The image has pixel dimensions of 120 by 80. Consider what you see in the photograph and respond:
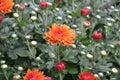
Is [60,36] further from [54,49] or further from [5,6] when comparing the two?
[5,6]

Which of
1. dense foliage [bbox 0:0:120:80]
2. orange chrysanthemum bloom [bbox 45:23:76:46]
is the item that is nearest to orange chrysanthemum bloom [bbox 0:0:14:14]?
dense foliage [bbox 0:0:120:80]

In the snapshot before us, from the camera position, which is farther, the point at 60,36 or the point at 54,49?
the point at 54,49

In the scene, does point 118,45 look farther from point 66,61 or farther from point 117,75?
point 66,61

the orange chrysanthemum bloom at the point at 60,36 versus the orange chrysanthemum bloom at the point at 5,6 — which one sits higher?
the orange chrysanthemum bloom at the point at 5,6

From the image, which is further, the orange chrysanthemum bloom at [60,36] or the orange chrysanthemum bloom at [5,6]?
the orange chrysanthemum bloom at [5,6]

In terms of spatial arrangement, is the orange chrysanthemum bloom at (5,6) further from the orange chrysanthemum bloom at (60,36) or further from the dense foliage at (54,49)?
the orange chrysanthemum bloom at (60,36)

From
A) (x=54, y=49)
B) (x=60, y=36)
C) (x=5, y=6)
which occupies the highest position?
(x=5, y=6)

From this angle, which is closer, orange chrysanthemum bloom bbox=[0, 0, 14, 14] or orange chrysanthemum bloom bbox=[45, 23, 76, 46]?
orange chrysanthemum bloom bbox=[45, 23, 76, 46]

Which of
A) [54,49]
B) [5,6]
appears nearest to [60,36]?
[54,49]

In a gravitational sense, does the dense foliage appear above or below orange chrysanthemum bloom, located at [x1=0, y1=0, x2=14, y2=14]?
below

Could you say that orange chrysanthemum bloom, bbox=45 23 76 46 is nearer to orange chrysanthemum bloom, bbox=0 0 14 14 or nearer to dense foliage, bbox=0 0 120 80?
dense foliage, bbox=0 0 120 80

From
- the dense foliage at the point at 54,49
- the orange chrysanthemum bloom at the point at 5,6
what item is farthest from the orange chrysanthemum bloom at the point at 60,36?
the orange chrysanthemum bloom at the point at 5,6

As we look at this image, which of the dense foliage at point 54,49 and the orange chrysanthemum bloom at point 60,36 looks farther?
the dense foliage at point 54,49

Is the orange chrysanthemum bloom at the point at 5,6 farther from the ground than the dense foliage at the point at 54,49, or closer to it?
farther from the ground
